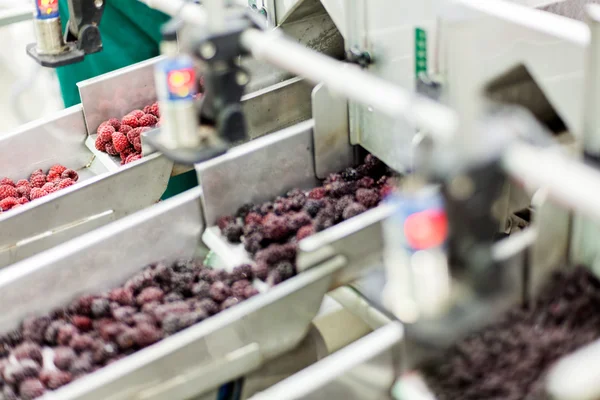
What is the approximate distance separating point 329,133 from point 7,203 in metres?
1.12

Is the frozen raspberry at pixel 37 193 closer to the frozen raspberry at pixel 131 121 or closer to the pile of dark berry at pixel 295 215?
the frozen raspberry at pixel 131 121

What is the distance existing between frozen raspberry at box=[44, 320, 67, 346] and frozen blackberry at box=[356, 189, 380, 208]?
862 millimetres

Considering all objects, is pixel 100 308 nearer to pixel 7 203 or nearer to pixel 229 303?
pixel 229 303

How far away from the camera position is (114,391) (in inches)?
62.6

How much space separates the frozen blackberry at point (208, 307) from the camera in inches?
75.2

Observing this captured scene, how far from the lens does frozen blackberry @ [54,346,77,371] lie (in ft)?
5.98

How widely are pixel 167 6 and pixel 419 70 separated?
66 cm

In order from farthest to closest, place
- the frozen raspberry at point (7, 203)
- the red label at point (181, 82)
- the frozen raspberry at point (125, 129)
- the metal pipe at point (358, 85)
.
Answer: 1. the frozen raspberry at point (125, 129)
2. the frozen raspberry at point (7, 203)
3. the red label at point (181, 82)
4. the metal pipe at point (358, 85)

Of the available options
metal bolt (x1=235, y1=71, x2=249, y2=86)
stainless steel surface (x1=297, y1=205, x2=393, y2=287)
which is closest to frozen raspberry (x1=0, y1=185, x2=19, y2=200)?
stainless steel surface (x1=297, y1=205, x2=393, y2=287)

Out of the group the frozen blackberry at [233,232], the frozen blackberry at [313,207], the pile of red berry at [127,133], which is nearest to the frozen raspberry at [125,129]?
the pile of red berry at [127,133]

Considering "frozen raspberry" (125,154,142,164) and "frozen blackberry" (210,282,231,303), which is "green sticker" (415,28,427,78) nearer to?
"frozen blackberry" (210,282,231,303)

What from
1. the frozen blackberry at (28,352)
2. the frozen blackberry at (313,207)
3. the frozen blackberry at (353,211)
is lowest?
the frozen blackberry at (28,352)

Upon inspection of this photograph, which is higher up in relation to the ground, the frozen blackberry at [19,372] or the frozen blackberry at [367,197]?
the frozen blackberry at [367,197]

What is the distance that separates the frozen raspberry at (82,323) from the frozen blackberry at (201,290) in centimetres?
28
